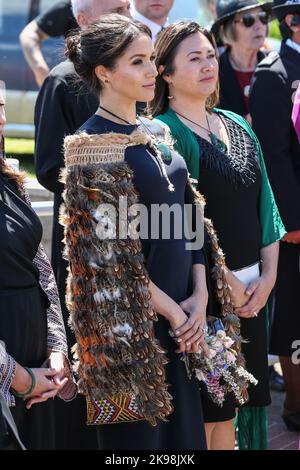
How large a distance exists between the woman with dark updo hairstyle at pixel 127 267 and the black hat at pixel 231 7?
2611 mm

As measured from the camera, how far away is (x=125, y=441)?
3.52 meters

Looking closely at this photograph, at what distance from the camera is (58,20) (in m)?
6.37

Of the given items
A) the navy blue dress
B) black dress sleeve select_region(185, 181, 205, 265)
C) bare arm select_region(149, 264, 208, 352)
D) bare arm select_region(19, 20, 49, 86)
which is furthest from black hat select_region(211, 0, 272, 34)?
bare arm select_region(149, 264, 208, 352)

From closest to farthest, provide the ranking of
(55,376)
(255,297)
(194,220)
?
(55,376), (194,220), (255,297)

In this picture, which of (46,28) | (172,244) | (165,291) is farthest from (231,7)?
(165,291)

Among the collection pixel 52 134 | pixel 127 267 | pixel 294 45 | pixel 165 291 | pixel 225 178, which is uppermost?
pixel 294 45

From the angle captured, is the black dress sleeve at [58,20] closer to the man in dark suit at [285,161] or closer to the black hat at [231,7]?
the black hat at [231,7]

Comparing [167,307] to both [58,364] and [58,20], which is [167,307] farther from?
[58,20]

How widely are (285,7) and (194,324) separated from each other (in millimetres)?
2370

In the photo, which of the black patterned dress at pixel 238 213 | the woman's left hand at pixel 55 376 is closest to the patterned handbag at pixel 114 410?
the woman's left hand at pixel 55 376

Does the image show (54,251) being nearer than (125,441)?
No

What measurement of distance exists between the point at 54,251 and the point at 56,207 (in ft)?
0.64

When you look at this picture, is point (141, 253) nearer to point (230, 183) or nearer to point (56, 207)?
point (230, 183)

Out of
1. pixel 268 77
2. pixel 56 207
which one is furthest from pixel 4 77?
pixel 56 207
